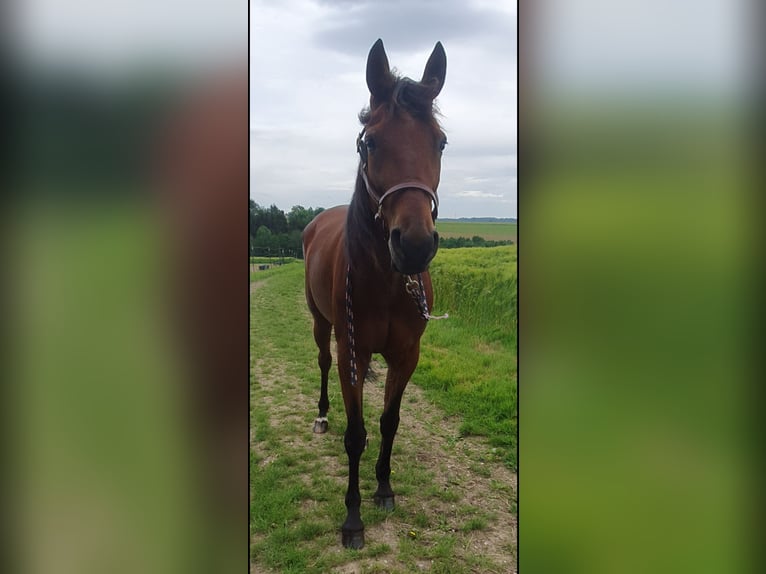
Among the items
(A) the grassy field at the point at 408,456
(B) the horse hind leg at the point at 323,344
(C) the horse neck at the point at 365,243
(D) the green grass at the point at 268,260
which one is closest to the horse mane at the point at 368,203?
(C) the horse neck at the point at 365,243

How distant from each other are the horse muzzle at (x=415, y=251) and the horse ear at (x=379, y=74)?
0.76m

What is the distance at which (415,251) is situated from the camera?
1.67 meters

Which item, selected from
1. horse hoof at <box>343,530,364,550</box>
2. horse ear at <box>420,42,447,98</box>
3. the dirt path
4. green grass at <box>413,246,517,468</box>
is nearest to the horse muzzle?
green grass at <box>413,246,517,468</box>

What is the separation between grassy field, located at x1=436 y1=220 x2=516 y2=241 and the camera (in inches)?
48.6

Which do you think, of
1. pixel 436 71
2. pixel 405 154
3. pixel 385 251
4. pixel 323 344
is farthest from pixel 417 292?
pixel 323 344

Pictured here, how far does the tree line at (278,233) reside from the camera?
4.19 feet

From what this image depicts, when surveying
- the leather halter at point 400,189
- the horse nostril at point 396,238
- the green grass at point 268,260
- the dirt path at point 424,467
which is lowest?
the dirt path at point 424,467

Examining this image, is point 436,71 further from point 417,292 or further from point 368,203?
point 417,292

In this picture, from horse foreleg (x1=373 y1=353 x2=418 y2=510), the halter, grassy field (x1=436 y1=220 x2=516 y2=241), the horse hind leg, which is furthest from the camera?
the horse hind leg

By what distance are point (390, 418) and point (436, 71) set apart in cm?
221
